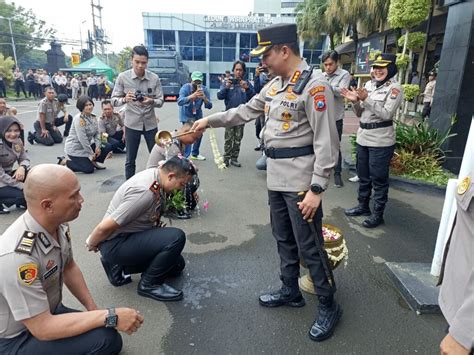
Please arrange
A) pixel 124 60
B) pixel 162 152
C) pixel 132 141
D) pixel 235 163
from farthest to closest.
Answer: pixel 124 60 → pixel 235 163 → pixel 132 141 → pixel 162 152

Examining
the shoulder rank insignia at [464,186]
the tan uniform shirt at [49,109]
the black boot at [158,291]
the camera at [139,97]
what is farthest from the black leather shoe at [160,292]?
the tan uniform shirt at [49,109]

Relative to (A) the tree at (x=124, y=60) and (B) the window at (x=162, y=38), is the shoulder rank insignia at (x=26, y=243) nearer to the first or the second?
(B) the window at (x=162, y=38)

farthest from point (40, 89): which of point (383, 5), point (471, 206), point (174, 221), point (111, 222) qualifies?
point (471, 206)

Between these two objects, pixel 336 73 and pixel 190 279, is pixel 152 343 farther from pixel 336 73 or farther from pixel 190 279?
pixel 336 73

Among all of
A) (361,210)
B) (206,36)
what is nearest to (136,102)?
(361,210)

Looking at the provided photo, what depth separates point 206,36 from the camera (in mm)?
38031

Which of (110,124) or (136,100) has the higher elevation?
(136,100)

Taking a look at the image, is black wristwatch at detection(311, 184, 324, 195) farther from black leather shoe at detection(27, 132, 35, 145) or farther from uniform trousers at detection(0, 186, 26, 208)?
black leather shoe at detection(27, 132, 35, 145)

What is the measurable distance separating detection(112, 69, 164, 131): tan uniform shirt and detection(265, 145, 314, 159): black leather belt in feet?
9.64

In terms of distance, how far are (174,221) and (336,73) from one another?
9.83 ft

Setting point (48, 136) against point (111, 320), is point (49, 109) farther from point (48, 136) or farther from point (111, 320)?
point (111, 320)

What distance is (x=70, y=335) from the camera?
1.63 meters

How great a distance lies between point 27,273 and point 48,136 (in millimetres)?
7782

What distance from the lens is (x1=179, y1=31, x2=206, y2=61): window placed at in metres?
37.9
